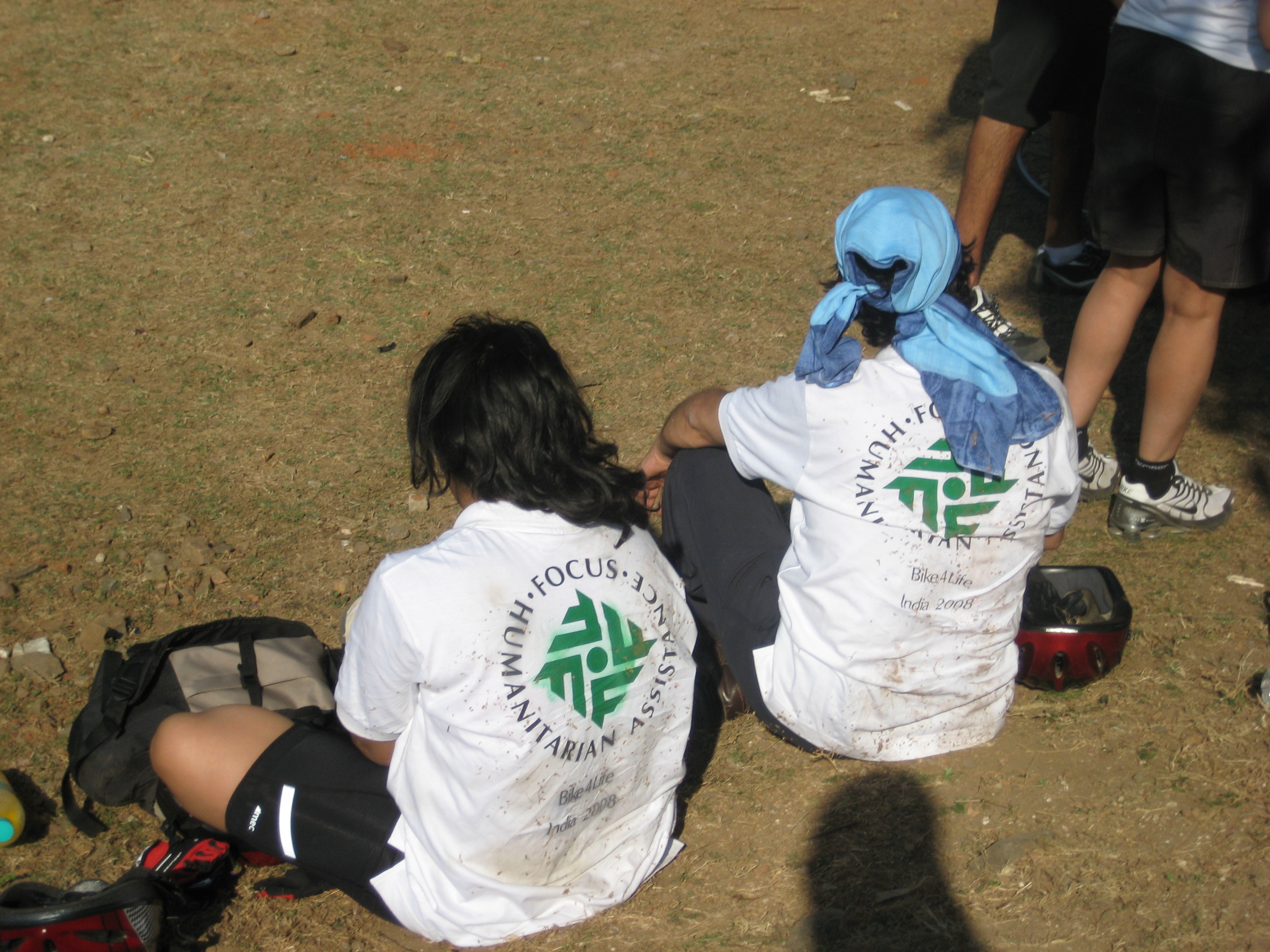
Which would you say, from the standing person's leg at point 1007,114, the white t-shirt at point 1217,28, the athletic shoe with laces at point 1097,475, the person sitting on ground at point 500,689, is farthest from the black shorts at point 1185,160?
the person sitting on ground at point 500,689

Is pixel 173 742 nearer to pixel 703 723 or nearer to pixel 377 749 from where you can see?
pixel 377 749

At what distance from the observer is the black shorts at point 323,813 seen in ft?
6.71

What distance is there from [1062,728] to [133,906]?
2.16m

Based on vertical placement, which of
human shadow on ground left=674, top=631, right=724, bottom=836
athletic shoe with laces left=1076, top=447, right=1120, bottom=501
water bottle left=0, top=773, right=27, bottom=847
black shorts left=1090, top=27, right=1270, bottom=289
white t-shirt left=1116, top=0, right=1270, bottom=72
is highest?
white t-shirt left=1116, top=0, right=1270, bottom=72

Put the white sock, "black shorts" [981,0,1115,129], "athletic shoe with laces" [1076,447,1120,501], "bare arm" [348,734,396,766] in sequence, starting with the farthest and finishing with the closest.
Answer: the white sock
"black shorts" [981,0,1115,129]
"athletic shoe with laces" [1076,447,1120,501]
"bare arm" [348,734,396,766]

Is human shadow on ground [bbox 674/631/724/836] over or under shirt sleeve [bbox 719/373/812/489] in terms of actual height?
under

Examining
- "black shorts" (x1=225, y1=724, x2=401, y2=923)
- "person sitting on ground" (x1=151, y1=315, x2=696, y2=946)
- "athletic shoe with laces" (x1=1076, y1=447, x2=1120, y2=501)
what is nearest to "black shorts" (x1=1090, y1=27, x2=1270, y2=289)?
"athletic shoe with laces" (x1=1076, y1=447, x2=1120, y2=501)

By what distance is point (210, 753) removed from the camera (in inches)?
86.1

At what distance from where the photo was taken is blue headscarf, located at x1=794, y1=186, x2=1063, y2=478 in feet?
6.56

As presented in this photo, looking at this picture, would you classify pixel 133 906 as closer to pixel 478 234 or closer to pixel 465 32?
pixel 478 234

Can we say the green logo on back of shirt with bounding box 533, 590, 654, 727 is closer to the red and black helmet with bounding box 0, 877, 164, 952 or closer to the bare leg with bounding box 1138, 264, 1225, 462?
the red and black helmet with bounding box 0, 877, 164, 952

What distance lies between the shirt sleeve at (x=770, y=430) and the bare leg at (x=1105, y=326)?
133 cm

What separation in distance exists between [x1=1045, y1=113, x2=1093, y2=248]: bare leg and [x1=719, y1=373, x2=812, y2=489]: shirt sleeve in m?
2.60

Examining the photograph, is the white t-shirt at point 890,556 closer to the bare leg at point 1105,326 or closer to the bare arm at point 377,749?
the bare arm at point 377,749
